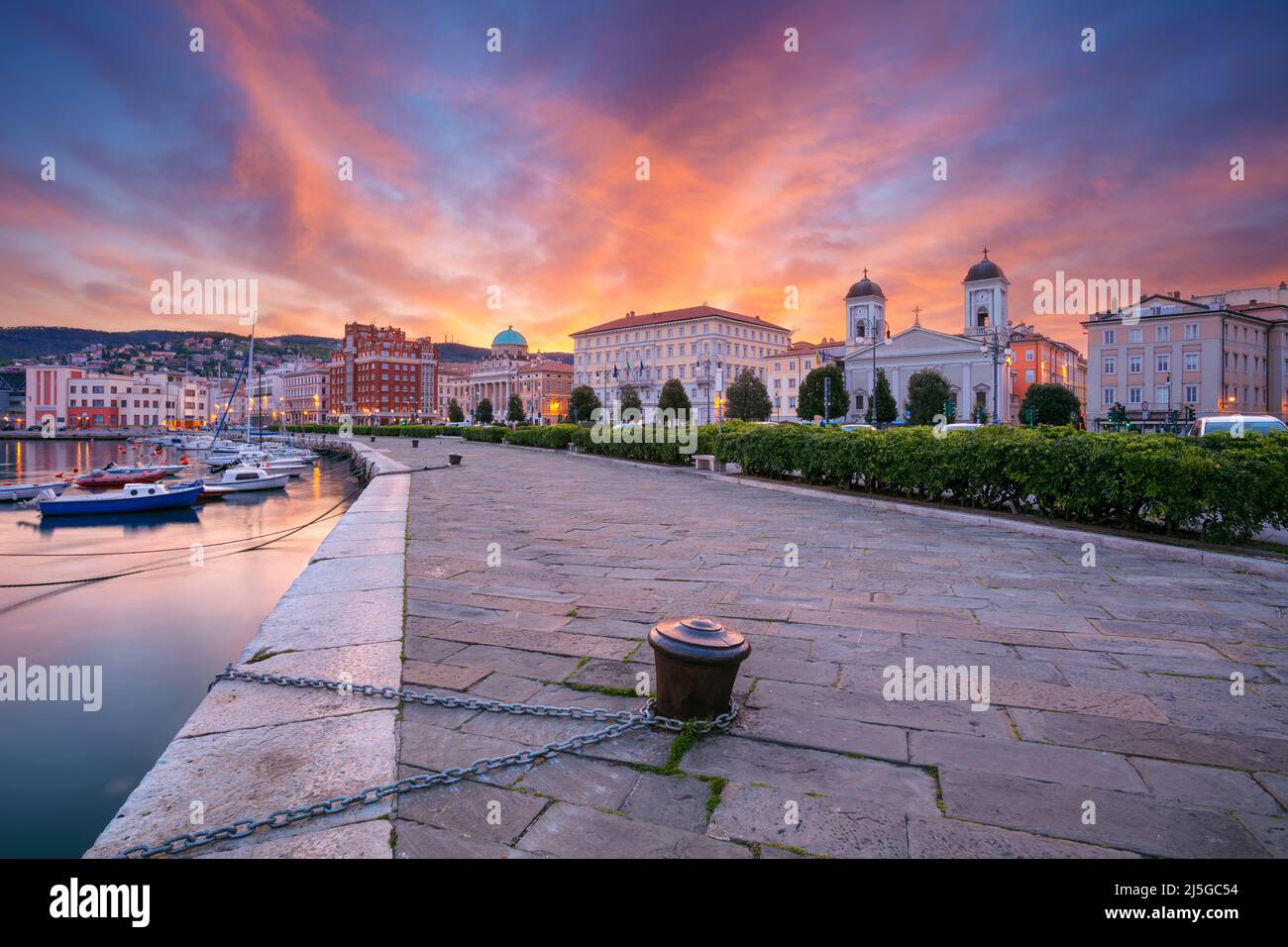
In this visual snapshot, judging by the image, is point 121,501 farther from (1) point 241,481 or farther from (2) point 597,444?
(2) point 597,444

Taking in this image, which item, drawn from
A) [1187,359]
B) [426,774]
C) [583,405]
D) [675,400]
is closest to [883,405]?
[675,400]

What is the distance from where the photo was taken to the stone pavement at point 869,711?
2.22 metres

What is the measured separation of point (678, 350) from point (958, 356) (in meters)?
40.7

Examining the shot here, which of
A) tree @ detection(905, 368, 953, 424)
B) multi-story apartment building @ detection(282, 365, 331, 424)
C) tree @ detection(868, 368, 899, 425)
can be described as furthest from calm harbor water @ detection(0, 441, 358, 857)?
multi-story apartment building @ detection(282, 365, 331, 424)

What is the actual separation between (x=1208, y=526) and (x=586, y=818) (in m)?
8.30

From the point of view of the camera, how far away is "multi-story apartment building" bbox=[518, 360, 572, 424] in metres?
118

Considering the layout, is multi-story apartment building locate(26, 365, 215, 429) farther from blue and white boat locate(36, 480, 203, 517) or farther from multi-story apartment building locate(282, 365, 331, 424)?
blue and white boat locate(36, 480, 203, 517)

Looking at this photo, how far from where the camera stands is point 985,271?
72.2m

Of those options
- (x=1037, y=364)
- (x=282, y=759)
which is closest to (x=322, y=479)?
(x=282, y=759)

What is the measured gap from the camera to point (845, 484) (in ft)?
44.7

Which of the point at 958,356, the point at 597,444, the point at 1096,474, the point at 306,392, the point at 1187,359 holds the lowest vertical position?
the point at 1096,474

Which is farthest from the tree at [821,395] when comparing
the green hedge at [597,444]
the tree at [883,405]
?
the green hedge at [597,444]

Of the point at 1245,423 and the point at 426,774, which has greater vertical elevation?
the point at 1245,423
